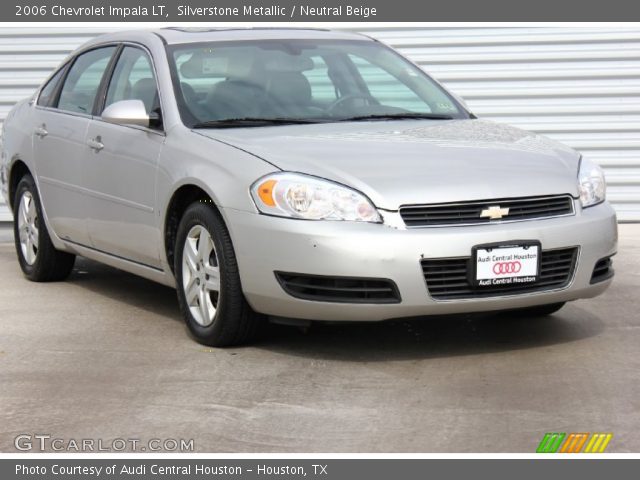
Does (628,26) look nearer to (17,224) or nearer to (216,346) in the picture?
(17,224)

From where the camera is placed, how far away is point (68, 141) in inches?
310

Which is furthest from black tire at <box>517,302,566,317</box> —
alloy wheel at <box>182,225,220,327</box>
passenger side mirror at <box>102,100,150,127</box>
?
passenger side mirror at <box>102,100,150,127</box>

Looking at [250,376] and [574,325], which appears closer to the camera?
[250,376]

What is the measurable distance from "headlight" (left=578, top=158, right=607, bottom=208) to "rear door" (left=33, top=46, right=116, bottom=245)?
2.80m

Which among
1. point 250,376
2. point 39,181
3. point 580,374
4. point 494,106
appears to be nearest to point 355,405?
point 250,376

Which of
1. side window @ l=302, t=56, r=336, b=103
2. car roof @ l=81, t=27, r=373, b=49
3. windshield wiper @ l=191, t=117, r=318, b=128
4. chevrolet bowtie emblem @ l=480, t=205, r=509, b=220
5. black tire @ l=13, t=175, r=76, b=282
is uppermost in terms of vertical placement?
car roof @ l=81, t=27, r=373, b=49

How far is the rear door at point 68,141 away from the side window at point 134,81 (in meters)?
0.18

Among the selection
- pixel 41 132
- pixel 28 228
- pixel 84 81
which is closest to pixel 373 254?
pixel 84 81

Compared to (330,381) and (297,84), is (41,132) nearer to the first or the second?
(297,84)

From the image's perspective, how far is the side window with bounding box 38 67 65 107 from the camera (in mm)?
8568

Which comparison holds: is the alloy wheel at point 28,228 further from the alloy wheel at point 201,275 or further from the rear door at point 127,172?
the alloy wheel at point 201,275

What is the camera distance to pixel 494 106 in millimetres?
11555

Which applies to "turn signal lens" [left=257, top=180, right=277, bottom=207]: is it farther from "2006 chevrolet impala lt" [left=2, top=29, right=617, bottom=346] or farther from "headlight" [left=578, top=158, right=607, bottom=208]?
"headlight" [left=578, top=158, right=607, bottom=208]

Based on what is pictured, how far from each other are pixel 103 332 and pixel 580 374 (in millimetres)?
2519
